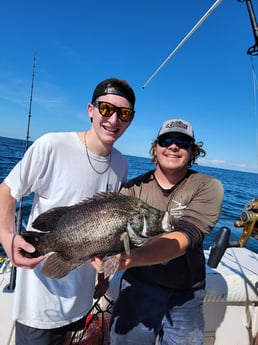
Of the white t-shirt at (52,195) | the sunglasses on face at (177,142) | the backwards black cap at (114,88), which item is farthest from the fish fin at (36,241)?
the sunglasses on face at (177,142)

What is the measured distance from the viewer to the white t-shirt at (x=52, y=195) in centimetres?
198

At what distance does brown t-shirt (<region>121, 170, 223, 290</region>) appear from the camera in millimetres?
2008

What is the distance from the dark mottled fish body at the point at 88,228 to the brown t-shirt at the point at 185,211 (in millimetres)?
341

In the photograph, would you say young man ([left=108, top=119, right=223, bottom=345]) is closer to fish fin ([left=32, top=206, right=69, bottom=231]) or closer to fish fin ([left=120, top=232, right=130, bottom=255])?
fish fin ([left=120, top=232, right=130, bottom=255])

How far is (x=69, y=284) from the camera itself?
81.4 inches

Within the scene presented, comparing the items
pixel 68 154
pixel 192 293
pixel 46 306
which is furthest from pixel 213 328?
pixel 68 154

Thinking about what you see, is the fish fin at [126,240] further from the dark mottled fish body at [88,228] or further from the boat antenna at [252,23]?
the boat antenna at [252,23]

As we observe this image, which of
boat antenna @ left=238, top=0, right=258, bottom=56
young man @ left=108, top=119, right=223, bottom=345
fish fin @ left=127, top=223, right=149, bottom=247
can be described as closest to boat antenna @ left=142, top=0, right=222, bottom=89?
boat antenna @ left=238, top=0, right=258, bottom=56

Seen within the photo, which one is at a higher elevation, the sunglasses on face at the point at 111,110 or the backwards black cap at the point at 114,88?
the backwards black cap at the point at 114,88

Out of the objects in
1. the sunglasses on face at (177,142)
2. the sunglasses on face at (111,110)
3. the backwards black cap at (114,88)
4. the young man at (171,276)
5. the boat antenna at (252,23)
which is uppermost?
the boat antenna at (252,23)

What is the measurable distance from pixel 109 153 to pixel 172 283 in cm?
132

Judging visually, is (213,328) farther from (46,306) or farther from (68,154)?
(68,154)

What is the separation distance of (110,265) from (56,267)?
1.44ft

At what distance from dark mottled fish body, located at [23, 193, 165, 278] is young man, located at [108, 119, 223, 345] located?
1.41 feet
